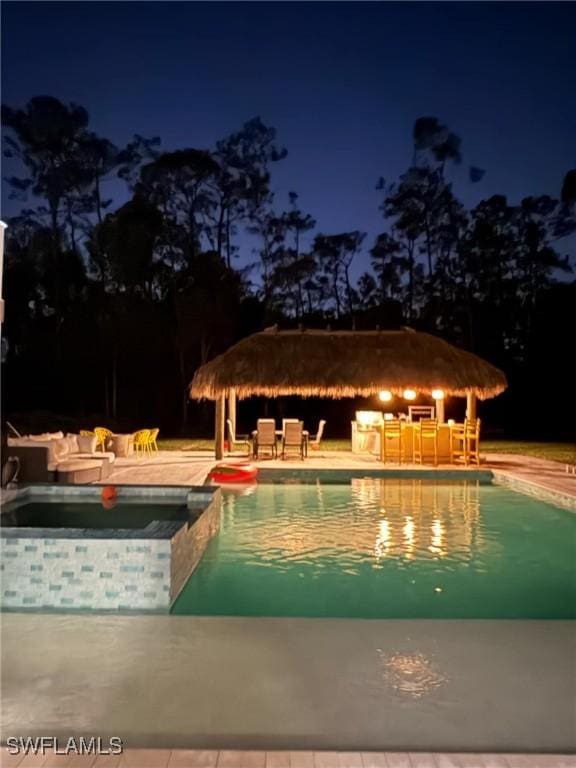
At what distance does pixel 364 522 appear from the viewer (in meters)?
7.65

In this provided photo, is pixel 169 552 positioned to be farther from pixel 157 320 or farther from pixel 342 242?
pixel 342 242

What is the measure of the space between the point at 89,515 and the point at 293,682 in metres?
4.54

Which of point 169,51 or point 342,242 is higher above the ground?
point 169,51

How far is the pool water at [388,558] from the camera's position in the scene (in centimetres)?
473

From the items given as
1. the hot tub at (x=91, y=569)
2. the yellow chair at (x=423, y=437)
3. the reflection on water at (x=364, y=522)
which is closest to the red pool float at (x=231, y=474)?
the reflection on water at (x=364, y=522)

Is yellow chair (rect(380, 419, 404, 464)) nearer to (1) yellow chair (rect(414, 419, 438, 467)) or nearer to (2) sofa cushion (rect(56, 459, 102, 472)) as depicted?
(1) yellow chair (rect(414, 419, 438, 467))

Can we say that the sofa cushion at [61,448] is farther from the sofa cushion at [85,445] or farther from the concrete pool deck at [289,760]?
the concrete pool deck at [289,760]

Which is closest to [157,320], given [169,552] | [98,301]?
[98,301]

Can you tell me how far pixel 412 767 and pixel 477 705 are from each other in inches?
24.9

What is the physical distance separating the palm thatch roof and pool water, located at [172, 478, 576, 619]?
14.4 feet

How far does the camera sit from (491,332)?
90.5 ft

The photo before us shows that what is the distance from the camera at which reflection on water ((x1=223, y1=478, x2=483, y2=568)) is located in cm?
629

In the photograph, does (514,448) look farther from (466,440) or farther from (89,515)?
(89,515)

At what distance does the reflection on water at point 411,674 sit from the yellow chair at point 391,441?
8844mm
